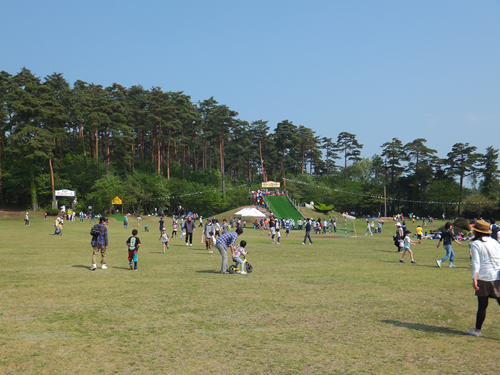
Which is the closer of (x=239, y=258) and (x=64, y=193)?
(x=239, y=258)

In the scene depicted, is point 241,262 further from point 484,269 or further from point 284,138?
point 284,138

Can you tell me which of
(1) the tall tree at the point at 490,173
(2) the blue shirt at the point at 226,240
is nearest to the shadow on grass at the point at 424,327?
(2) the blue shirt at the point at 226,240

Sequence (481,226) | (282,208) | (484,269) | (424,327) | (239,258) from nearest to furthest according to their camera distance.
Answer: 1. (484,269)
2. (481,226)
3. (424,327)
4. (239,258)
5. (282,208)

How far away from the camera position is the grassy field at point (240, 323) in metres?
5.14

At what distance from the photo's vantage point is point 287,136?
301ft

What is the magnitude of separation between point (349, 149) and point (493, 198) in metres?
37.5

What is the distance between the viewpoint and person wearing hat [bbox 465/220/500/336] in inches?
239

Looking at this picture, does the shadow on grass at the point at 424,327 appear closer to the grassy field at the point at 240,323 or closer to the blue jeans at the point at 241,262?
the grassy field at the point at 240,323

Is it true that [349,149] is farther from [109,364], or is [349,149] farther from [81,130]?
[109,364]

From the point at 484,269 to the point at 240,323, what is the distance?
13.0 feet

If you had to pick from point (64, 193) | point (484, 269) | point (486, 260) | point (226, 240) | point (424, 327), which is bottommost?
point (424, 327)

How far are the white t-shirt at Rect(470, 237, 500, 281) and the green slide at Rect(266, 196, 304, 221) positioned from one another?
45200 millimetres

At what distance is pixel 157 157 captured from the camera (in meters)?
74.0

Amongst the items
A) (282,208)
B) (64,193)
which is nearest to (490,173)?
(282,208)
